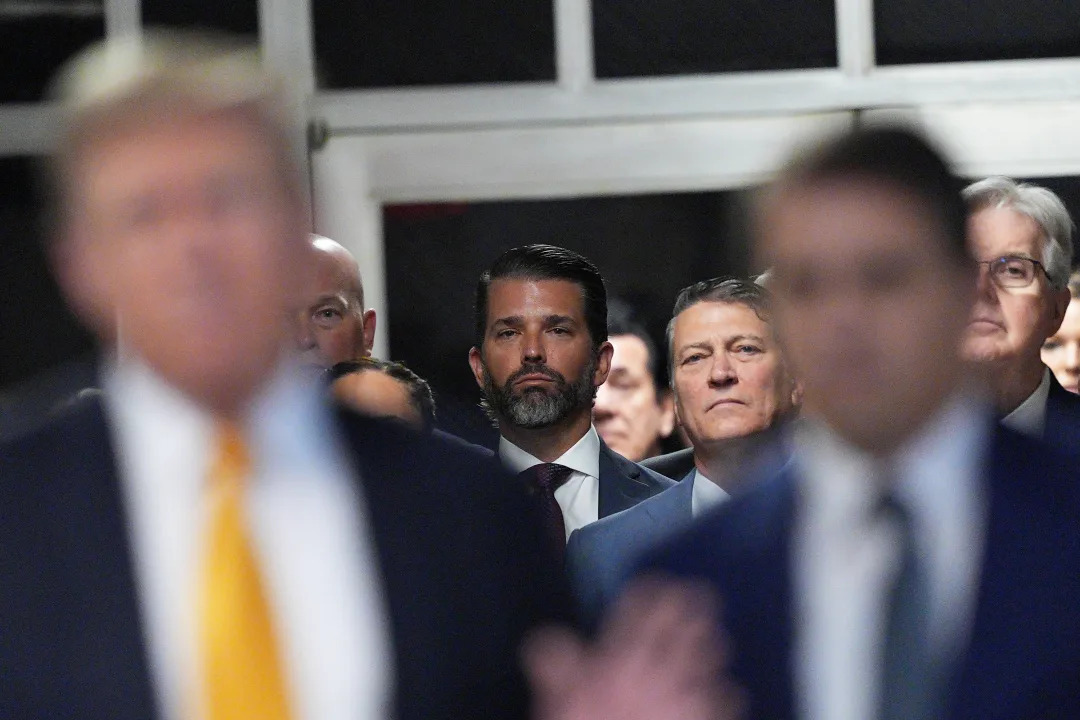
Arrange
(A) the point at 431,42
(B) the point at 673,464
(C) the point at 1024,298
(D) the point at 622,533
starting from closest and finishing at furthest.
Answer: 1. (D) the point at 622,533
2. (C) the point at 1024,298
3. (B) the point at 673,464
4. (A) the point at 431,42

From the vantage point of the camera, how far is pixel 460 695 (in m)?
1.44

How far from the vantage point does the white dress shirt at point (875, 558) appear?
1.38 m

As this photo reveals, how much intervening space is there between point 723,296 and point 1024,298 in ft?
1.96

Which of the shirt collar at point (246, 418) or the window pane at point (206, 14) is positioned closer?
the shirt collar at point (246, 418)

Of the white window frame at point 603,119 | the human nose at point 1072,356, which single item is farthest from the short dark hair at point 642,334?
the human nose at point 1072,356

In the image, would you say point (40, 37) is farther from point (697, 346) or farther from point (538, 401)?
point (697, 346)

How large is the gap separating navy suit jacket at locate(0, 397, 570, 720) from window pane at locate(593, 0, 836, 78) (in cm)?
319

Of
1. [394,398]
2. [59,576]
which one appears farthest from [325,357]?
[59,576]

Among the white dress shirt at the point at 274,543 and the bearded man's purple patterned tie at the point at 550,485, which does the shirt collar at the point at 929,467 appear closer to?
the white dress shirt at the point at 274,543

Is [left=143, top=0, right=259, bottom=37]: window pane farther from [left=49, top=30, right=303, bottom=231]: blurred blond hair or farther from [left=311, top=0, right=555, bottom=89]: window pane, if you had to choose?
[left=49, top=30, right=303, bottom=231]: blurred blond hair

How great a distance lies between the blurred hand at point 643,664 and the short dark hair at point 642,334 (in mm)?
3349

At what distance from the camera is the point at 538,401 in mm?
3342

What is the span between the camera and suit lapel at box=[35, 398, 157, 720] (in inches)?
53.6

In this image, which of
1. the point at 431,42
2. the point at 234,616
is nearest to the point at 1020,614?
the point at 234,616
